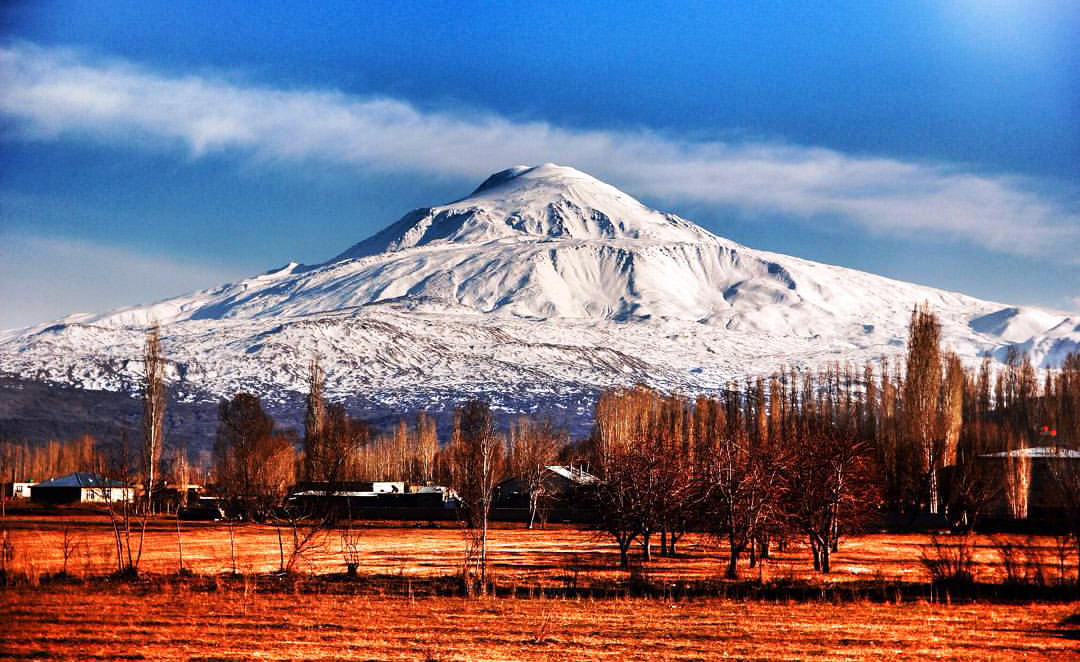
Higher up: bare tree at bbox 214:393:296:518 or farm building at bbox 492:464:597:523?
bare tree at bbox 214:393:296:518

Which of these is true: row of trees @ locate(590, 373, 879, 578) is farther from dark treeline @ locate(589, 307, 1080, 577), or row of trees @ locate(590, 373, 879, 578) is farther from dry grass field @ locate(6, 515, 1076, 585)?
dry grass field @ locate(6, 515, 1076, 585)

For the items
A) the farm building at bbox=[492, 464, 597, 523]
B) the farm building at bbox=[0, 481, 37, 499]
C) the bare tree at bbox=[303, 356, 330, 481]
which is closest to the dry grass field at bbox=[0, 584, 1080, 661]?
the farm building at bbox=[492, 464, 597, 523]

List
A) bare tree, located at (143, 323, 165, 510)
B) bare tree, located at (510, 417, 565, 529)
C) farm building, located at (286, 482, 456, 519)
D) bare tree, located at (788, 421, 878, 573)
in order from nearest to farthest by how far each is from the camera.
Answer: bare tree, located at (788, 421, 878, 573)
bare tree, located at (510, 417, 565, 529)
farm building, located at (286, 482, 456, 519)
bare tree, located at (143, 323, 165, 510)

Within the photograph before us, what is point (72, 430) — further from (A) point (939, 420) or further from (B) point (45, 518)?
(A) point (939, 420)

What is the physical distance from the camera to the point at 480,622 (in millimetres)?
22969

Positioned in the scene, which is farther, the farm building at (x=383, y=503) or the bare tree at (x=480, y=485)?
the farm building at (x=383, y=503)

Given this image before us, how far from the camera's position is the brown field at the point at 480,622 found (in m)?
19.6

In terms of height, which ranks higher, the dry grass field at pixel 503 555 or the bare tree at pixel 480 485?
the bare tree at pixel 480 485

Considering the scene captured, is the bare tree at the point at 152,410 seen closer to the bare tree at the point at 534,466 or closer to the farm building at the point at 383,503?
the farm building at the point at 383,503

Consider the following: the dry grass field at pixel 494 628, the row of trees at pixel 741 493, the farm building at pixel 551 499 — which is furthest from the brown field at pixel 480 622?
the farm building at pixel 551 499

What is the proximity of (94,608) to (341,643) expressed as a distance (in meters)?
7.13

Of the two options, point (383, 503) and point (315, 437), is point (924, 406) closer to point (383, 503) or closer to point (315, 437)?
point (383, 503)

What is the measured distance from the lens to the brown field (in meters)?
19.6

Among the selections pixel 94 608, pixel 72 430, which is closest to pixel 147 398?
pixel 94 608
